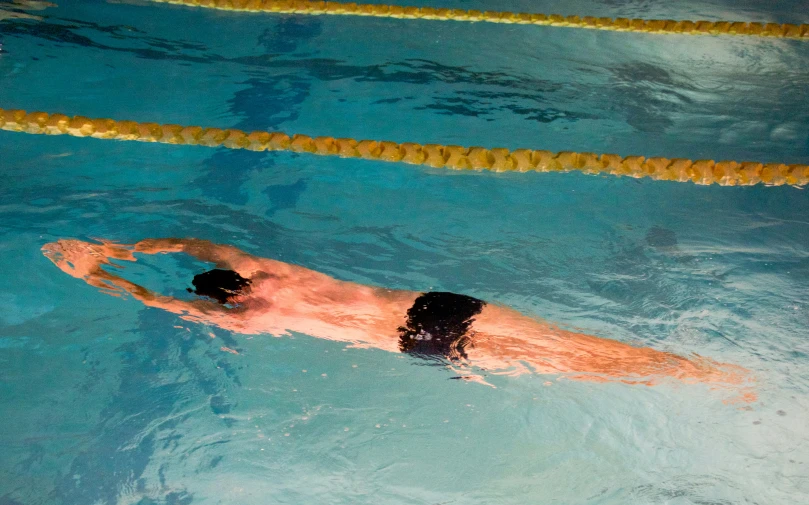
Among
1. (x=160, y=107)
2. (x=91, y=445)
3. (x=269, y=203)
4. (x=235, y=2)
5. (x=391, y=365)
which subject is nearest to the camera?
(x=91, y=445)

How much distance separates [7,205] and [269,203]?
46.9 inches

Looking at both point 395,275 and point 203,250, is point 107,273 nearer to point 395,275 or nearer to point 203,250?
point 203,250

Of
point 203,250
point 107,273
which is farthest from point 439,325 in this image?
point 107,273

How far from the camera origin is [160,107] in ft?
11.7

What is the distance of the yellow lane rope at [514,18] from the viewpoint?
16.4ft

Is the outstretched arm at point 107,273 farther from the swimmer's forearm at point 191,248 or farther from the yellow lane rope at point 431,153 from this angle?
the yellow lane rope at point 431,153

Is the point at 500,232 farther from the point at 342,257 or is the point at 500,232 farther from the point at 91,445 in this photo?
the point at 91,445

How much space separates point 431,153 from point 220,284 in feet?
4.72

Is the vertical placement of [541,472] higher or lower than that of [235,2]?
lower

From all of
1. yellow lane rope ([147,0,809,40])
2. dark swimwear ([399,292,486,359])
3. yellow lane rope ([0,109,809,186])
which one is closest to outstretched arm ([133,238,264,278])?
dark swimwear ([399,292,486,359])

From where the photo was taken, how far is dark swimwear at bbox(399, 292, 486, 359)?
2248 millimetres

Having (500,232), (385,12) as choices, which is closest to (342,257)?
(500,232)

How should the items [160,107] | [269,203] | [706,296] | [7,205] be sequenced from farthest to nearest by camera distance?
[160,107] < [269,203] < [7,205] < [706,296]

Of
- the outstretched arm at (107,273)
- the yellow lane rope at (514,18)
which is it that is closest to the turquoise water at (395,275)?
the outstretched arm at (107,273)
